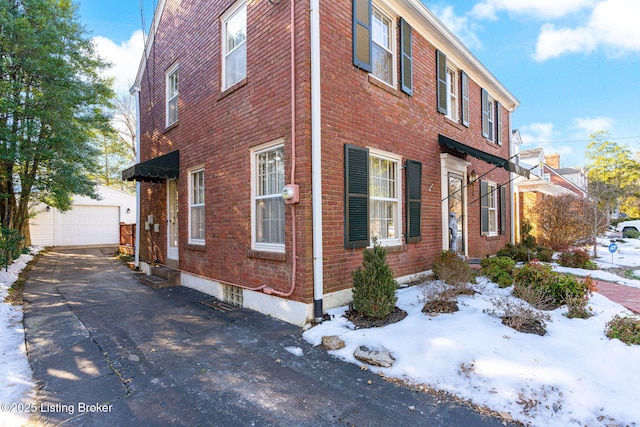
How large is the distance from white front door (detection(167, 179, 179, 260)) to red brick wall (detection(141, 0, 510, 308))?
359 mm

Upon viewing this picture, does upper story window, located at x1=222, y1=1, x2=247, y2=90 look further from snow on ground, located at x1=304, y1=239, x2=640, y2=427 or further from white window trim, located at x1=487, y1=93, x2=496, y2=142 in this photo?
white window trim, located at x1=487, y1=93, x2=496, y2=142

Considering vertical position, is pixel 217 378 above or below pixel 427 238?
below

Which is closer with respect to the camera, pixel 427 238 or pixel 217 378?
pixel 217 378

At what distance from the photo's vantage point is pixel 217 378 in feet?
10.9

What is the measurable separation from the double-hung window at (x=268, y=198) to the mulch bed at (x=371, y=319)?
4.93 feet

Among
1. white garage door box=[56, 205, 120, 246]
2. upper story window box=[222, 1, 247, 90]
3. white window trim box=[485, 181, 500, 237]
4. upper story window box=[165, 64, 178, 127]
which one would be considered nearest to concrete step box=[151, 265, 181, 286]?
upper story window box=[165, 64, 178, 127]

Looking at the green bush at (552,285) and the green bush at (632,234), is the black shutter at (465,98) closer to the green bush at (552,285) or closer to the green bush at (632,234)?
the green bush at (552,285)

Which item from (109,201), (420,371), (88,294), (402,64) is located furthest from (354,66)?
(109,201)

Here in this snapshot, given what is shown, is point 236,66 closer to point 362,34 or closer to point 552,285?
point 362,34

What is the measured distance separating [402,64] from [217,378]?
20.8 feet

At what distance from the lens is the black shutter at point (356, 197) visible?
5.07 m

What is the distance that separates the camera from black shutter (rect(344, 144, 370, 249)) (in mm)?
5074

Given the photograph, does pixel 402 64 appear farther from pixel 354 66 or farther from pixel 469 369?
pixel 469 369

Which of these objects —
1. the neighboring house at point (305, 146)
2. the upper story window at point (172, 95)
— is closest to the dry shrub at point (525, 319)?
the neighboring house at point (305, 146)
